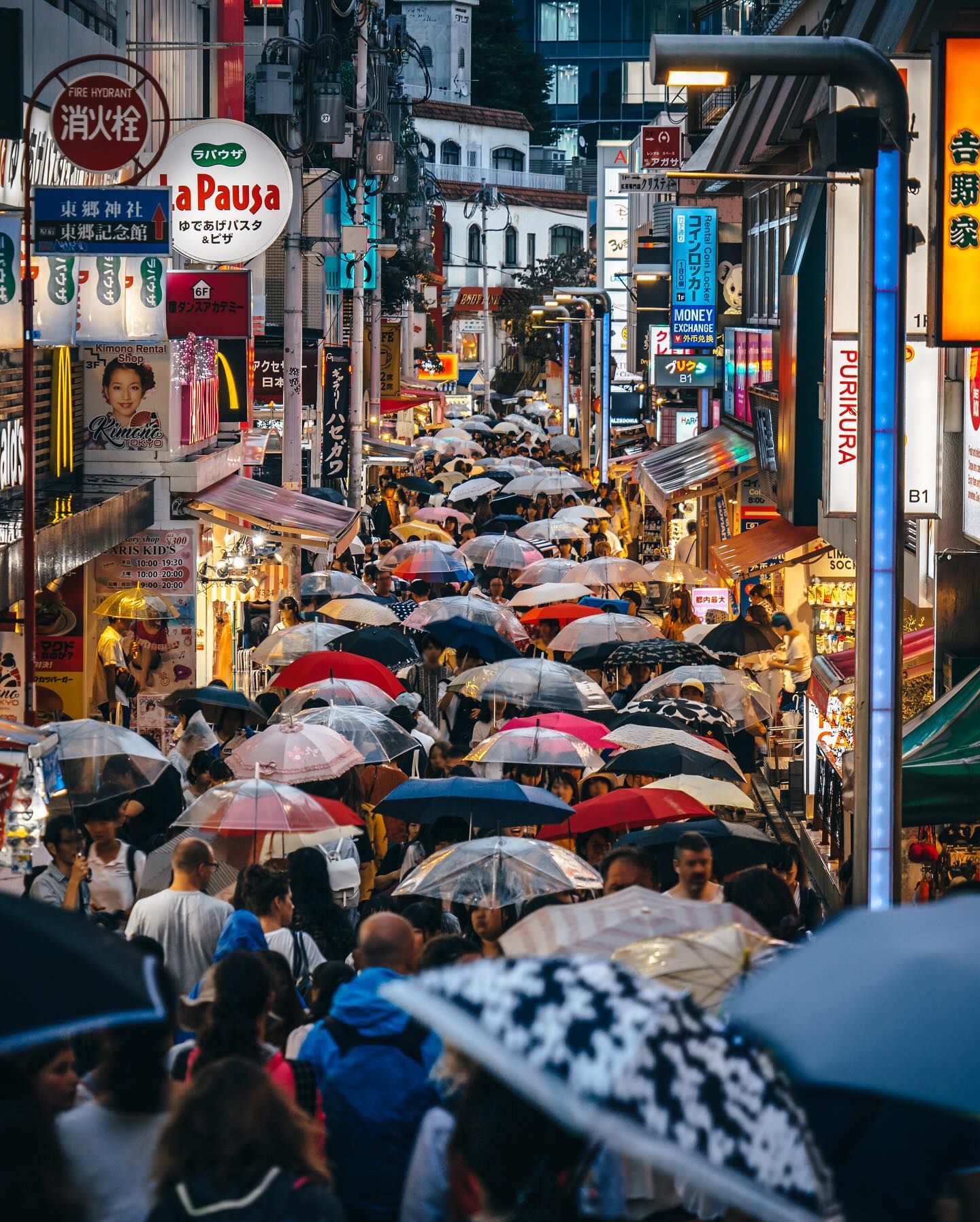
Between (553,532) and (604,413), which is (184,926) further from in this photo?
(604,413)

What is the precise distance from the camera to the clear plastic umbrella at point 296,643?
16844mm

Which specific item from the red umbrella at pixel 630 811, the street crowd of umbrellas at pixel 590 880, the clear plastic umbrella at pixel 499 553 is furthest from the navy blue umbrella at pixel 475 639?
the clear plastic umbrella at pixel 499 553

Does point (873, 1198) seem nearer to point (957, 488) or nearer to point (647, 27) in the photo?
point (957, 488)

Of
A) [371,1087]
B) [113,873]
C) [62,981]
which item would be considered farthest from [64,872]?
[62,981]

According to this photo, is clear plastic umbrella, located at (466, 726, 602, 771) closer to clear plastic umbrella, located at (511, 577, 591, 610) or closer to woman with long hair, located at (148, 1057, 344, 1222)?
clear plastic umbrella, located at (511, 577, 591, 610)

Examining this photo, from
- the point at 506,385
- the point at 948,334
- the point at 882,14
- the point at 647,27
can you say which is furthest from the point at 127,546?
the point at 647,27

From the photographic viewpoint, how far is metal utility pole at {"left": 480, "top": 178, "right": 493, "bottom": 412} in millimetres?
82312

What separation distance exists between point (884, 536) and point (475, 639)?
931 cm

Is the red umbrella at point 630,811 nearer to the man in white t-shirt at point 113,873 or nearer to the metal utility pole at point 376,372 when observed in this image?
the man in white t-shirt at point 113,873

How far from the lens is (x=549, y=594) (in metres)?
20.5

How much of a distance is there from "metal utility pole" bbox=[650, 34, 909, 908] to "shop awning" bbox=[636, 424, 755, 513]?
15.7m

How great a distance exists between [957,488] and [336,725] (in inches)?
170

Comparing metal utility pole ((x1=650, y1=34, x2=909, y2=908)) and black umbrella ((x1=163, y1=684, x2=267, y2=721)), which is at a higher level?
metal utility pole ((x1=650, y1=34, x2=909, y2=908))

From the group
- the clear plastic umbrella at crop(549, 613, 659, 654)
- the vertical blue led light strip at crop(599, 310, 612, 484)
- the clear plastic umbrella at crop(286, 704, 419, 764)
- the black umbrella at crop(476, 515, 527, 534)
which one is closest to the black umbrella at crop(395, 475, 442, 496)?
the vertical blue led light strip at crop(599, 310, 612, 484)
